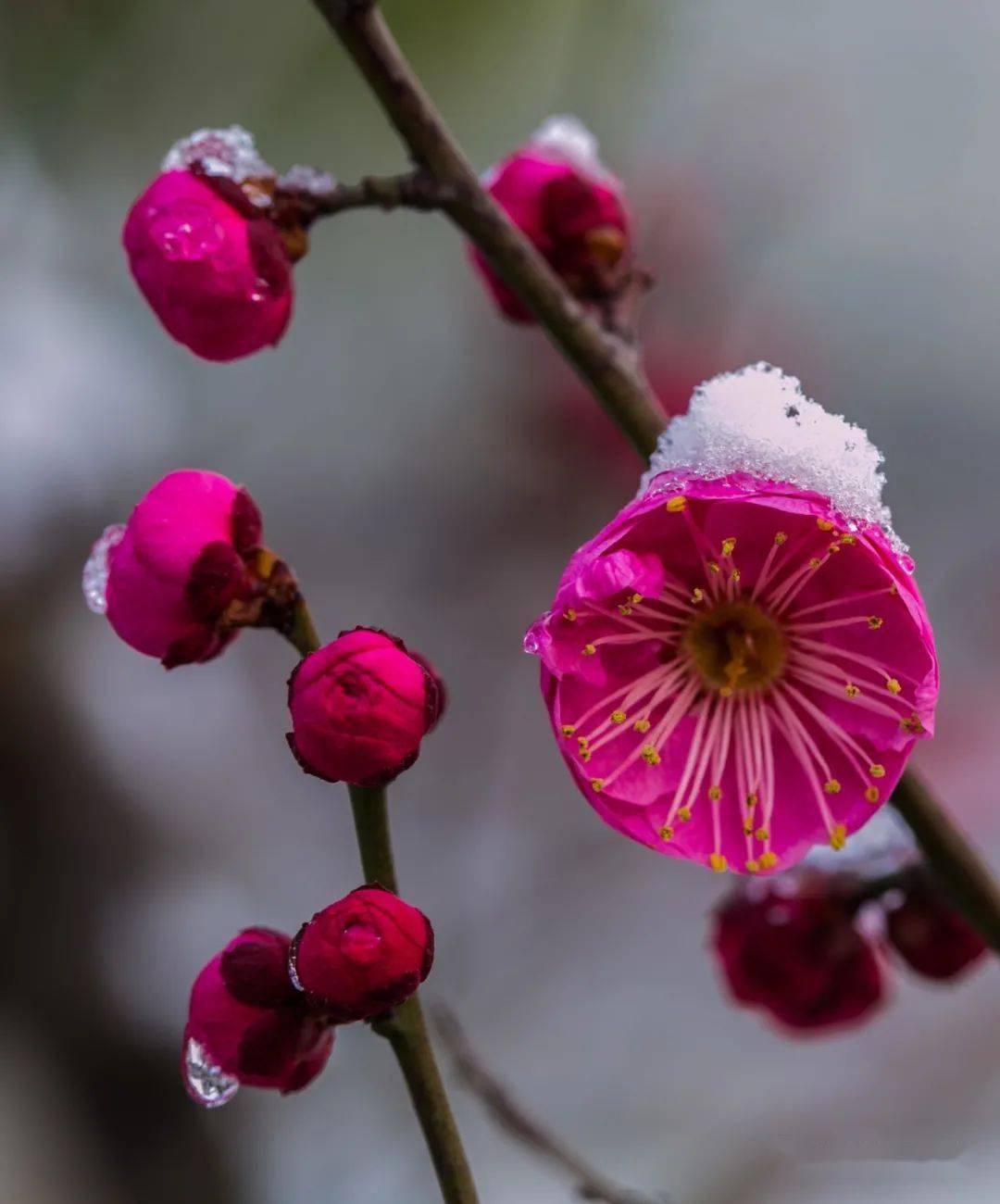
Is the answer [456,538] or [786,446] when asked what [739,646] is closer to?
[786,446]

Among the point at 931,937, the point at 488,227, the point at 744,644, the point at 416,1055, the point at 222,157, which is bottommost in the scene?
the point at 931,937

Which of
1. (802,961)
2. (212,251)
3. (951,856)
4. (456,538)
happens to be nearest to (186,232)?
(212,251)

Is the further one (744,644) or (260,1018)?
(744,644)

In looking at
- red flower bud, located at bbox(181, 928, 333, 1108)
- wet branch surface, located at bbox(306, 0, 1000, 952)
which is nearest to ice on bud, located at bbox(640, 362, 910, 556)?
wet branch surface, located at bbox(306, 0, 1000, 952)

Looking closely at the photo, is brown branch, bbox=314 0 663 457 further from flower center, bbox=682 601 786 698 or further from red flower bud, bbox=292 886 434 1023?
red flower bud, bbox=292 886 434 1023

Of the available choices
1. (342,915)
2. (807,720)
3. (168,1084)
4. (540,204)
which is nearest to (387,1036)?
(342,915)
